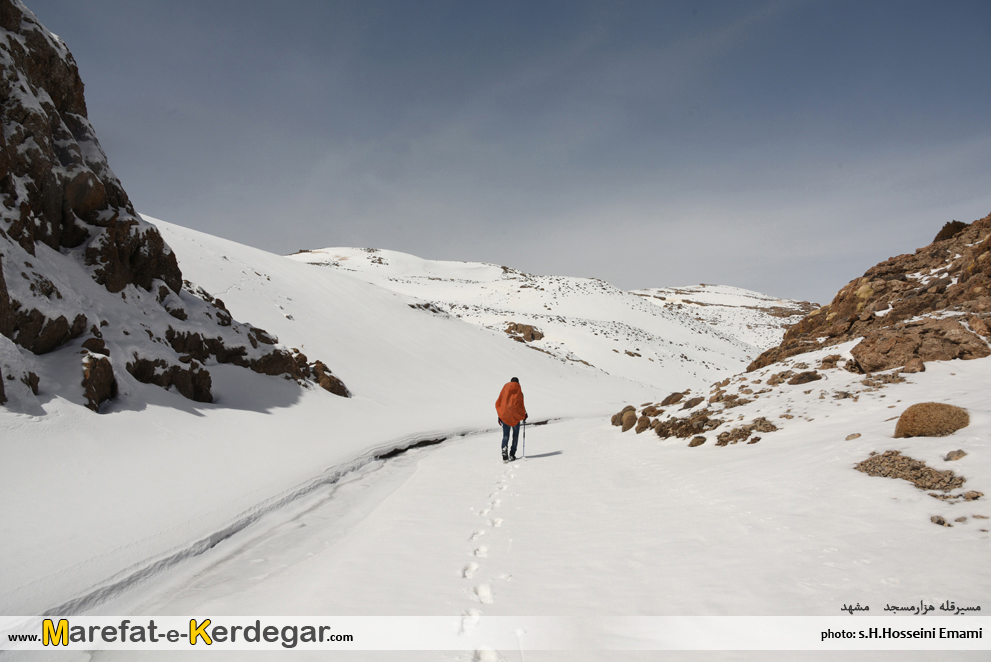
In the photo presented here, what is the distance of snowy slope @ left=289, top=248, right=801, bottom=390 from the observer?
3007 cm

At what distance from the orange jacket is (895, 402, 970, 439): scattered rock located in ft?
Answer: 17.8

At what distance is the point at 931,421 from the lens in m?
4.48

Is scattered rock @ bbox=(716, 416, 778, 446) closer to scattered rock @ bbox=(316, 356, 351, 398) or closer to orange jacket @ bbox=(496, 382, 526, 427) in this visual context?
orange jacket @ bbox=(496, 382, 526, 427)

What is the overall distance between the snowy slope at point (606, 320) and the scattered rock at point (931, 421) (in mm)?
22352

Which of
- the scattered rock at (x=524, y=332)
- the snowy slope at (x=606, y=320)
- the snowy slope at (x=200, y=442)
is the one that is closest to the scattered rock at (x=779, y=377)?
the snowy slope at (x=200, y=442)

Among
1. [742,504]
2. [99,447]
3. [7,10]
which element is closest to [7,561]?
[99,447]

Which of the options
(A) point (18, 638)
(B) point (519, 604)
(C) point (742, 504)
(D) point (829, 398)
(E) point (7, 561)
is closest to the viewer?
(A) point (18, 638)

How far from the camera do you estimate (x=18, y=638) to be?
2729 mm

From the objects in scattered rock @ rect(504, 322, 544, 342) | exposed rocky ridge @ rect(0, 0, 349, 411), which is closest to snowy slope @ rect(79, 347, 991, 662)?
exposed rocky ridge @ rect(0, 0, 349, 411)

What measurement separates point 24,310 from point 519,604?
23.2 ft

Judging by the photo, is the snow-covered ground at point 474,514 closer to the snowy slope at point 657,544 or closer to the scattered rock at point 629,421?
the snowy slope at point 657,544

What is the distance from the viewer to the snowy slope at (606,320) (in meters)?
30.1

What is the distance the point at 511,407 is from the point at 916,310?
7.30m

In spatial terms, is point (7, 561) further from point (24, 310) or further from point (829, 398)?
point (829, 398)
